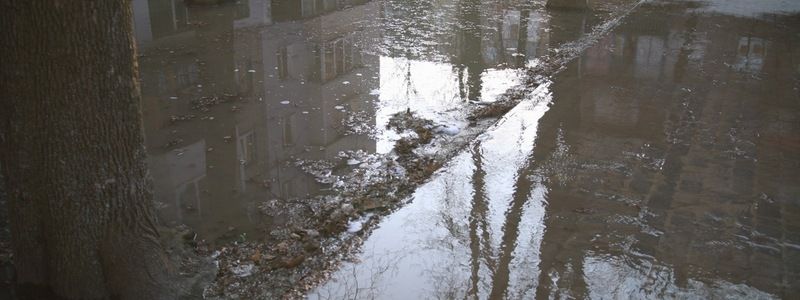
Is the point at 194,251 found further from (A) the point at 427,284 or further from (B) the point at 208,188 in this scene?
(A) the point at 427,284

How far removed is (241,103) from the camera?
880cm

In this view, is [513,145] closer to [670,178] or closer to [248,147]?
[670,178]

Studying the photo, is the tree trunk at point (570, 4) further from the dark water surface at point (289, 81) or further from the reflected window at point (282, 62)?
the reflected window at point (282, 62)

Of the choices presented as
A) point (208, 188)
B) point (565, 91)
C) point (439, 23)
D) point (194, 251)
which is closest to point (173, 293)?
point (194, 251)

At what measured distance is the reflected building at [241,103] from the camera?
6.41m

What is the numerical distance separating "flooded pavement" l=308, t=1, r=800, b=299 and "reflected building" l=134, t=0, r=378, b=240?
1.39 metres

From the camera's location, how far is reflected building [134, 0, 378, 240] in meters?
6.41

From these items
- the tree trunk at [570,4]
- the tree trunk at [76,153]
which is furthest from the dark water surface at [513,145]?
the tree trunk at [570,4]

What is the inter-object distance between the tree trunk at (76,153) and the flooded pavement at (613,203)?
130 centimetres

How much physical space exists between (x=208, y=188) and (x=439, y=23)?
8.72m

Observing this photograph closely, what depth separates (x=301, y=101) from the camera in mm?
9031

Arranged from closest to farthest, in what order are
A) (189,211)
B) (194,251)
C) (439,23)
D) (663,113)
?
(194,251), (189,211), (663,113), (439,23)

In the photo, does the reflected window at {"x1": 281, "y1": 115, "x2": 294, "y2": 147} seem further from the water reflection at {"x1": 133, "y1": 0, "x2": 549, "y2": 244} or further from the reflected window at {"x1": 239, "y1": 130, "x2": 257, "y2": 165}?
the reflected window at {"x1": 239, "y1": 130, "x2": 257, "y2": 165}

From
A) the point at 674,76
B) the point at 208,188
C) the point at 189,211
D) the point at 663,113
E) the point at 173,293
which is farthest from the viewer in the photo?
the point at 674,76
